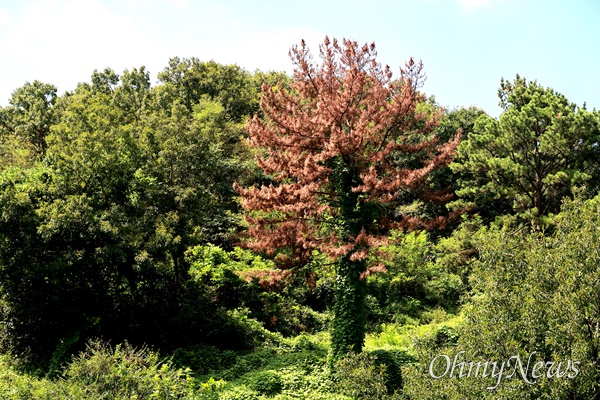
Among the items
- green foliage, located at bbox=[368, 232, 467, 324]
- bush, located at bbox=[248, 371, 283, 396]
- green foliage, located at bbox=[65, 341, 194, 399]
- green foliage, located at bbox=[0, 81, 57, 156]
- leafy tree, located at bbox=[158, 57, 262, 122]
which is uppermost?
leafy tree, located at bbox=[158, 57, 262, 122]

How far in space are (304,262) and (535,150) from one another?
13.1 meters

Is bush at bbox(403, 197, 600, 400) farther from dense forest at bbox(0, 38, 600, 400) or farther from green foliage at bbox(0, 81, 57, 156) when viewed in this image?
green foliage at bbox(0, 81, 57, 156)

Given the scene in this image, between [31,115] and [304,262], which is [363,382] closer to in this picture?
[304,262]

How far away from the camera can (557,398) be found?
716 centimetres

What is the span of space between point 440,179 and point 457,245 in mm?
9233

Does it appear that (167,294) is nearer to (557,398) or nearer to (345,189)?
(345,189)

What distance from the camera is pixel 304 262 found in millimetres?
13719

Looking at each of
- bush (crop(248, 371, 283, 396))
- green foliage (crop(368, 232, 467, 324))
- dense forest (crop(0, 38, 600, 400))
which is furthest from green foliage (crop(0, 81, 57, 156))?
bush (crop(248, 371, 283, 396))

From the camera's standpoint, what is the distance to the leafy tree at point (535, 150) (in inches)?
771

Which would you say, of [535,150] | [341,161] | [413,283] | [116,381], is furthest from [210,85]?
[116,381]

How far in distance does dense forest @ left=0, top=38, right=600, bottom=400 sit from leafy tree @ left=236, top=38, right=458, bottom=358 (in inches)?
2.3

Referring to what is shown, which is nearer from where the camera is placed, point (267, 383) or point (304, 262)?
point (267, 383)
